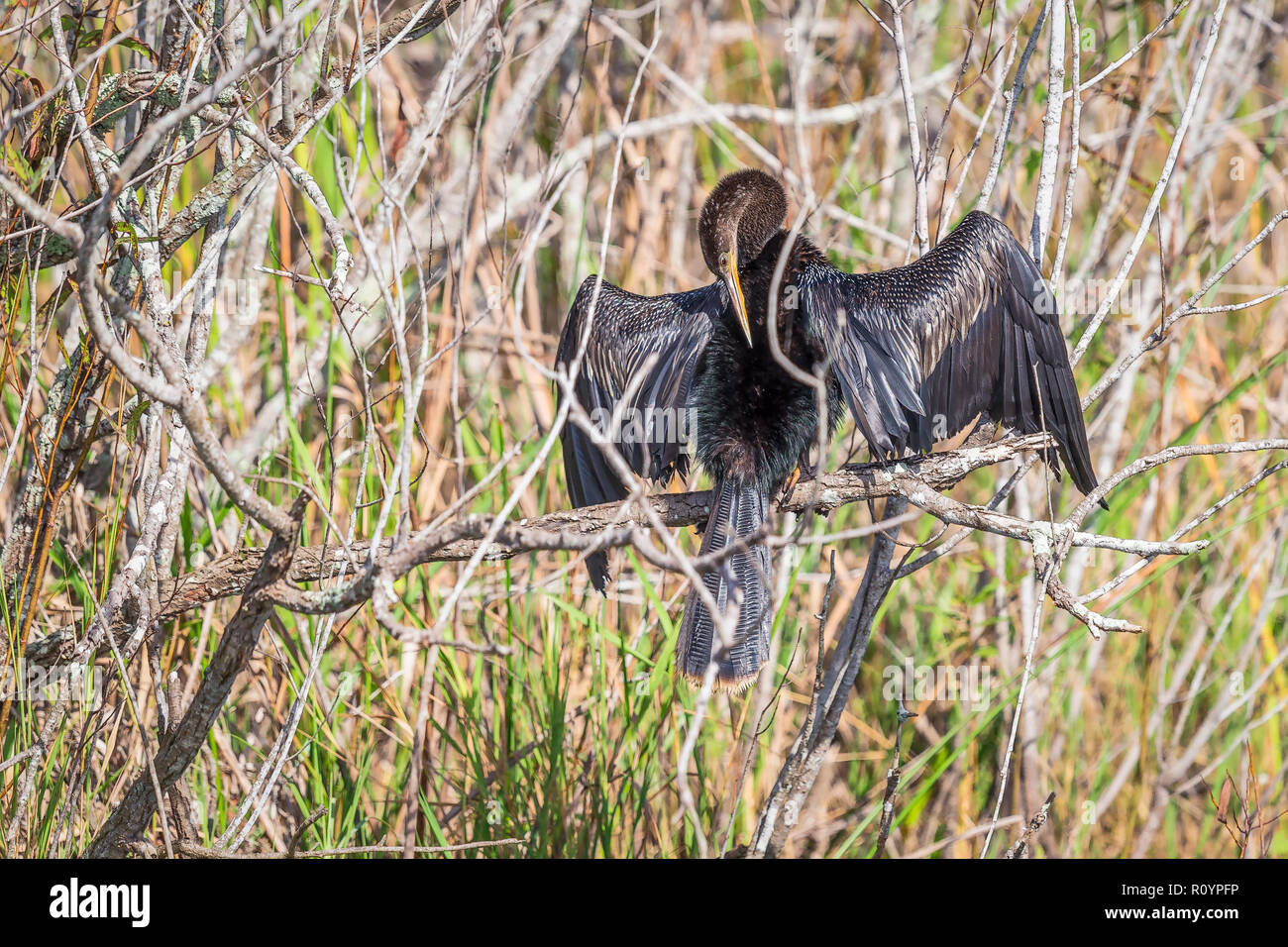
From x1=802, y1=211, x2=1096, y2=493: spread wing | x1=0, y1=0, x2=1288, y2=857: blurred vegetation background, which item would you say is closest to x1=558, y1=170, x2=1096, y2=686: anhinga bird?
x1=802, y1=211, x2=1096, y2=493: spread wing

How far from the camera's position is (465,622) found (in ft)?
13.6

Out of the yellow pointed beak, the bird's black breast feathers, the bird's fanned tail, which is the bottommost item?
the bird's fanned tail

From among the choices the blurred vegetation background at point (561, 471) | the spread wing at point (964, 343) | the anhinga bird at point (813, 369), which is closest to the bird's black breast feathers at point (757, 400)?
the anhinga bird at point (813, 369)

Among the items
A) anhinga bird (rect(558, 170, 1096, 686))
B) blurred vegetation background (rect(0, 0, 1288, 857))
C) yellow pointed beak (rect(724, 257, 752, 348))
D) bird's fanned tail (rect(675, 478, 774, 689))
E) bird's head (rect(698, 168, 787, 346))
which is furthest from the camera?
bird's head (rect(698, 168, 787, 346))

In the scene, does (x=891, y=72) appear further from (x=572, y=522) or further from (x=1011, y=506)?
(x=572, y=522)

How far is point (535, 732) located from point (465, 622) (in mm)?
1045

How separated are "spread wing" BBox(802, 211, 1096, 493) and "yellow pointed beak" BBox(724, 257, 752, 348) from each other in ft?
0.72

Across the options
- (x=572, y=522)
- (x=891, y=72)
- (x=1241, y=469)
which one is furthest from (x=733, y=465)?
(x=891, y=72)

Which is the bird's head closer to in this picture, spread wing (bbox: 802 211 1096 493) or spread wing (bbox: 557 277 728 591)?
spread wing (bbox: 557 277 728 591)

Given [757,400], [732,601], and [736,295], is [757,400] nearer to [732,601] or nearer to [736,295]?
[736,295]

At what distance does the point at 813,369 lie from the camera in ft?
10.7

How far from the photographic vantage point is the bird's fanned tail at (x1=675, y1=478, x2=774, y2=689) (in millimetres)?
2889

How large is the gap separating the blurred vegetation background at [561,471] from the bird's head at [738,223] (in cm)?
14

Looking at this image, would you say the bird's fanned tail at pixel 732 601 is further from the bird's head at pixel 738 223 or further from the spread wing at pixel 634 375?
the bird's head at pixel 738 223
